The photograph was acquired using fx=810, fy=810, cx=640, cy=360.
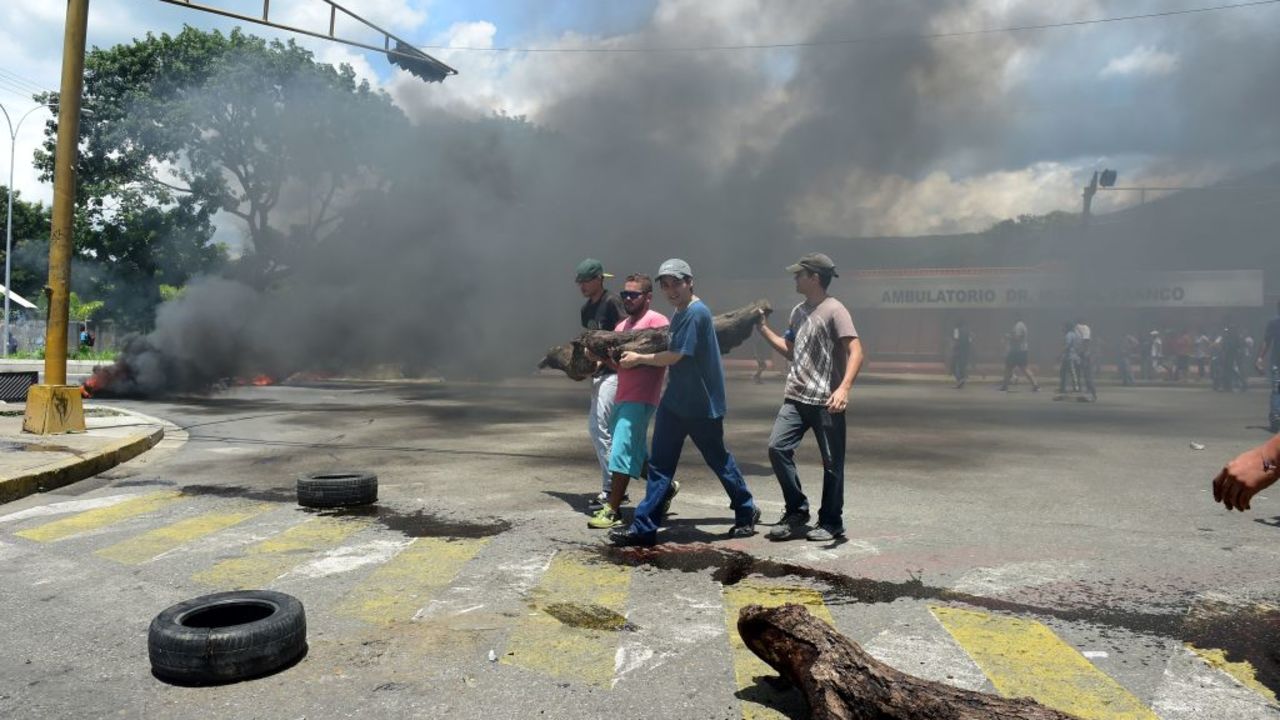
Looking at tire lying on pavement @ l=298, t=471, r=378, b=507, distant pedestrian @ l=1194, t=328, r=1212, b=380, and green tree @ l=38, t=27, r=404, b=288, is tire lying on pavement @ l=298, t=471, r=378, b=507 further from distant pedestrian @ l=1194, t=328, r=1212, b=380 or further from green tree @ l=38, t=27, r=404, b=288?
distant pedestrian @ l=1194, t=328, r=1212, b=380

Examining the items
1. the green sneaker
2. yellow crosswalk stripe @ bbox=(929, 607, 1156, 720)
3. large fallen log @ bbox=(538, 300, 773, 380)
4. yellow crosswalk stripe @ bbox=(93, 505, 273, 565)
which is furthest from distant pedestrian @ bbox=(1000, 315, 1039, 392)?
yellow crosswalk stripe @ bbox=(93, 505, 273, 565)

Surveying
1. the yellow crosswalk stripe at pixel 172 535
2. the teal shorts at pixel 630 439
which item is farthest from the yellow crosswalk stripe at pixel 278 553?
the teal shorts at pixel 630 439

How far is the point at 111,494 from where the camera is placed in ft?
19.4

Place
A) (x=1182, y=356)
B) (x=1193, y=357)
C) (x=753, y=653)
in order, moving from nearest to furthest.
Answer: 1. (x=753, y=653)
2. (x=1182, y=356)
3. (x=1193, y=357)

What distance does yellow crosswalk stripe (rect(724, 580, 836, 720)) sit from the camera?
245cm

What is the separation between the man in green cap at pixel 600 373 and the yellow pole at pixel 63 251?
556 cm

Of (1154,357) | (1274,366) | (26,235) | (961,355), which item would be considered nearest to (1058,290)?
(1154,357)

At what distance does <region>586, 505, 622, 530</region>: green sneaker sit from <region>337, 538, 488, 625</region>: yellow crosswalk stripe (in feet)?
2.18

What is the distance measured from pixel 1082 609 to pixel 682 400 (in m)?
2.09

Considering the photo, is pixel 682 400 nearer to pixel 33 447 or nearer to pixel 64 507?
pixel 64 507

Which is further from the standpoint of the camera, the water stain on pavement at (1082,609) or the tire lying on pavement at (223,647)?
the water stain on pavement at (1082,609)

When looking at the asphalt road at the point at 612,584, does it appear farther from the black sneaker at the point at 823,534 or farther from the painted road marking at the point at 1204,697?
the black sneaker at the point at 823,534

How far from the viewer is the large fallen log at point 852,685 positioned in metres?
2.02

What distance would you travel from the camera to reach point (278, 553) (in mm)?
4227
